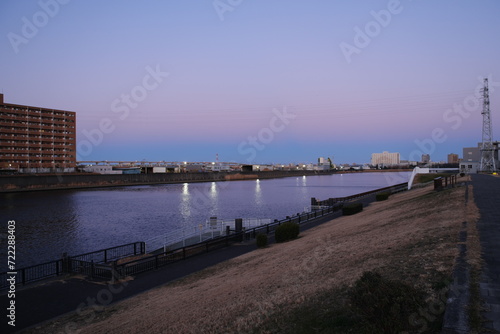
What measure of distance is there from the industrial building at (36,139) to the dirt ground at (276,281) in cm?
12800

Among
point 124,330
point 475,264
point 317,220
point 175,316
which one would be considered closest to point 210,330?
point 175,316

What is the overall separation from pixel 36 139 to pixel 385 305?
156223 mm

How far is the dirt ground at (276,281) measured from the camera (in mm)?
9086

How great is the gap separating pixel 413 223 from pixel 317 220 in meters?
17.8

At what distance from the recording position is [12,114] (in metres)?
132

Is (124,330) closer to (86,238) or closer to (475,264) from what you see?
(475,264)

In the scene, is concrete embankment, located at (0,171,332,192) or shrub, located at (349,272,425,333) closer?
shrub, located at (349,272,425,333)

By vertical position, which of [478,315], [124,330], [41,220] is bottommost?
[41,220]

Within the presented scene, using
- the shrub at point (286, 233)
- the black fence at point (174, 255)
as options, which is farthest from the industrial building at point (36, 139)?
the shrub at point (286, 233)

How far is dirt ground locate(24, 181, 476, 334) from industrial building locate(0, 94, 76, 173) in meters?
128

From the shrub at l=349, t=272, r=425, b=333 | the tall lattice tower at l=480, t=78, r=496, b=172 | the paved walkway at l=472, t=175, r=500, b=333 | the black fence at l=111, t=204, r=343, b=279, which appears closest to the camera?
the shrub at l=349, t=272, r=425, b=333

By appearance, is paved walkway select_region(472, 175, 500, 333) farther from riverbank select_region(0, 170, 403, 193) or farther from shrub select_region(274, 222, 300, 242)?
riverbank select_region(0, 170, 403, 193)

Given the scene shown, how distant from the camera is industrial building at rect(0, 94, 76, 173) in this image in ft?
421

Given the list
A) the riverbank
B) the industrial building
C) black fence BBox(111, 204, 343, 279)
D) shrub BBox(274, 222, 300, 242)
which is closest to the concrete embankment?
the riverbank
